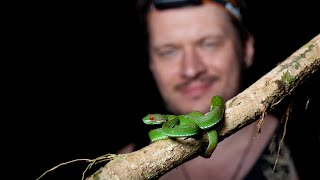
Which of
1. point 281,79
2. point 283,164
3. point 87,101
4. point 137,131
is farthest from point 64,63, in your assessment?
point 281,79

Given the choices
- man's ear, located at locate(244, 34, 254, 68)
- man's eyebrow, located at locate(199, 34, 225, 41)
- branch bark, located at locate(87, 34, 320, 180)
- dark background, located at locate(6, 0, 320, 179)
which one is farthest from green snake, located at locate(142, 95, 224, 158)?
dark background, located at locate(6, 0, 320, 179)

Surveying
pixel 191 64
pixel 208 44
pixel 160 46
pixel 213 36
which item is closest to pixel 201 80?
pixel 191 64

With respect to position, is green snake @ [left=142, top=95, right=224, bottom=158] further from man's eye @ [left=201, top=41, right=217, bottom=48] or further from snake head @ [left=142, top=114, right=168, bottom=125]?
man's eye @ [left=201, top=41, right=217, bottom=48]

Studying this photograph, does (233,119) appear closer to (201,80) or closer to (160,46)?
(201,80)

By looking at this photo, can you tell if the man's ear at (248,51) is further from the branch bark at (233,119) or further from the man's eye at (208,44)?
the branch bark at (233,119)

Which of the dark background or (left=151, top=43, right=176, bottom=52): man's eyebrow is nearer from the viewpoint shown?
(left=151, top=43, right=176, bottom=52): man's eyebrow

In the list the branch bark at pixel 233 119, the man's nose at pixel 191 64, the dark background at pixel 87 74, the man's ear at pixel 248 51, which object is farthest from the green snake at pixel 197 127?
the dark background at pixel 87 74
